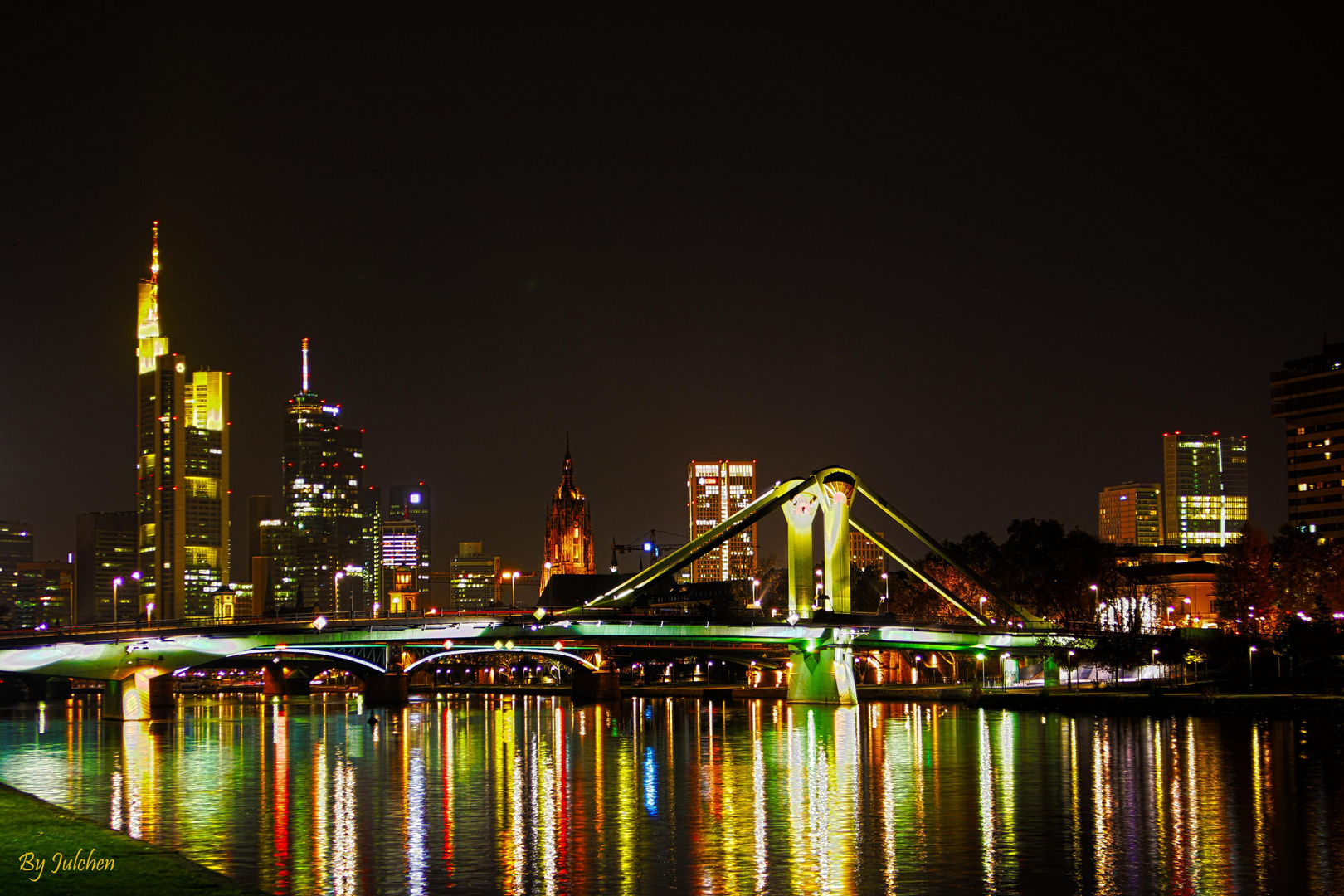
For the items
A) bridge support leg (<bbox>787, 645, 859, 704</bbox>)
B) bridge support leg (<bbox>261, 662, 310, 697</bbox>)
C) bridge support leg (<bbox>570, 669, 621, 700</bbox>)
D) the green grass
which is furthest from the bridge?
the green grass

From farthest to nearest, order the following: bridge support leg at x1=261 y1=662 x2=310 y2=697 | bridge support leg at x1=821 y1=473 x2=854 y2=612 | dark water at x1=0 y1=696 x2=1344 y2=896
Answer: bridge support leg at x1=261 y1=662 x2=310 y2=697
bridge support leg at x1=821 y1=473 x2=854 y2=612
dark water at x1=0 y1=696 x2=1344 y2=896

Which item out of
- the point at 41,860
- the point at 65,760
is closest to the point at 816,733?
the point at 65,760

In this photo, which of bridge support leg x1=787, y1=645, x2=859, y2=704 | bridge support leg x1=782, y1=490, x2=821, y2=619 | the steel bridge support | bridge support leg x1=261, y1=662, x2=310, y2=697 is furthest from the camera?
bridge support leg x1=261, y1=662, x2=310, y2=697

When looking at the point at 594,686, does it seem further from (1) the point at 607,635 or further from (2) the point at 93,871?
(2) the point at 93,871

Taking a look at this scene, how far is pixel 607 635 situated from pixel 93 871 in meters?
75.7

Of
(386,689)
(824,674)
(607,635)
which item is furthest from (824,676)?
(386,689)

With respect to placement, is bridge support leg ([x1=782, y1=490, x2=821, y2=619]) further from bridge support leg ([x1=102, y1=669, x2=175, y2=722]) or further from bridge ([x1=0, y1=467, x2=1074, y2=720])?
bridge support leg ([x1=102, y1=669, x2=175, y2=722])

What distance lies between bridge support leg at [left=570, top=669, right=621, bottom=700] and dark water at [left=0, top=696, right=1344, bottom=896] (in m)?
53.3

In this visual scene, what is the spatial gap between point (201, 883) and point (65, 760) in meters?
41.7

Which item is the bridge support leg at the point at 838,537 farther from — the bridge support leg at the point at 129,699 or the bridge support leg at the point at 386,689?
the bridge support leg at the point at 129,699

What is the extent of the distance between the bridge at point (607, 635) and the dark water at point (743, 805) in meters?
12.4

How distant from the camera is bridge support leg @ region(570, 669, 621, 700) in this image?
444 ft

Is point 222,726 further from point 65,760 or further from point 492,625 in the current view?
point 65,760

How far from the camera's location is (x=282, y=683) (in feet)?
547
